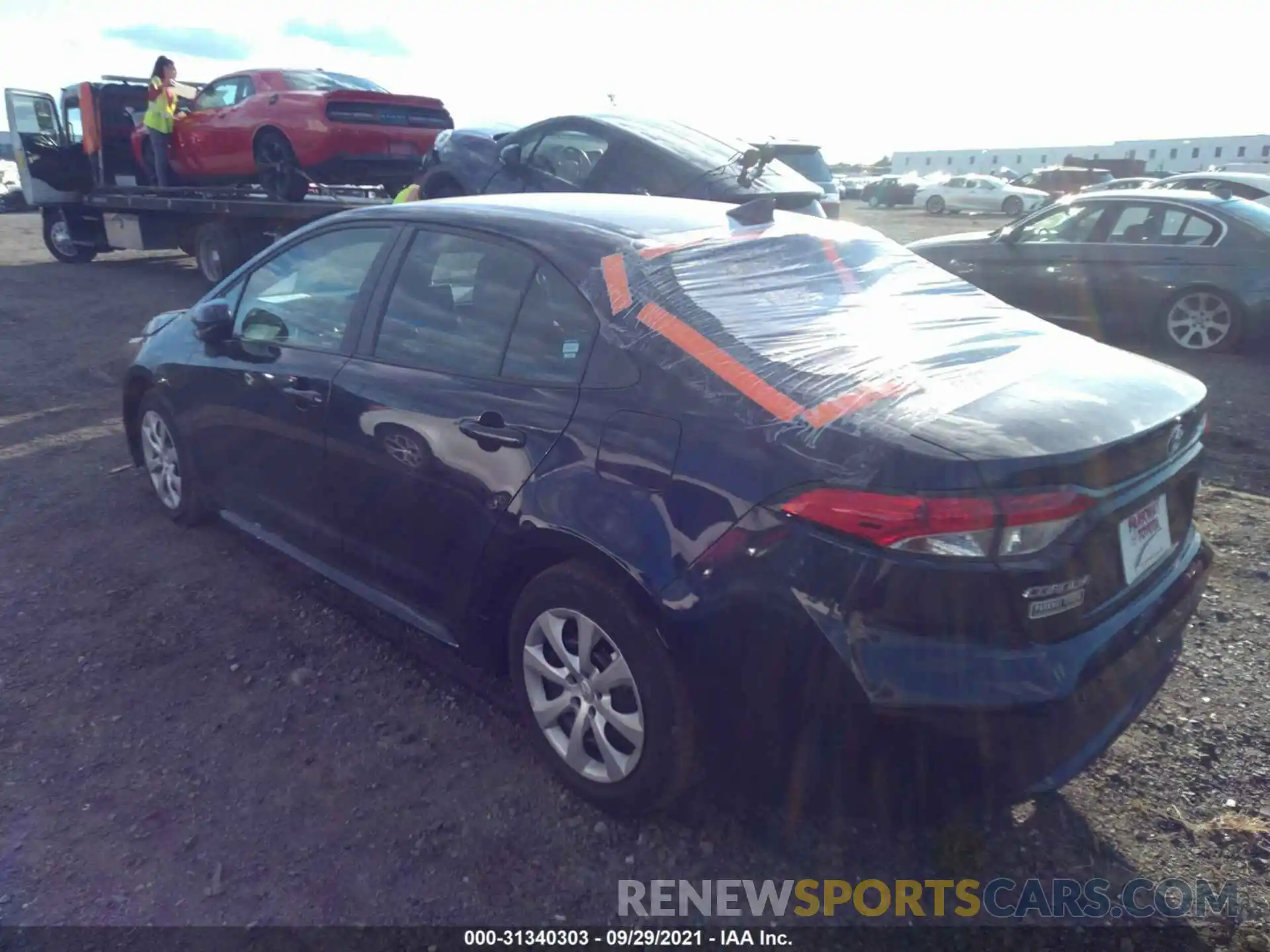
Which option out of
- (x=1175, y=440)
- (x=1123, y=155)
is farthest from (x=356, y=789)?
(x=1123, y=155)

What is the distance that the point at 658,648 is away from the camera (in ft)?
8.11

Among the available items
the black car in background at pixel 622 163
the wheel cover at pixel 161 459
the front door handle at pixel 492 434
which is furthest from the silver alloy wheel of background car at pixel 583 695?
the black car in background at pixel 622 163

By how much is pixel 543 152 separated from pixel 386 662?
6.19 meters

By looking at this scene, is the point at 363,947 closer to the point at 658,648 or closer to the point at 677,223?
the point at 658,648

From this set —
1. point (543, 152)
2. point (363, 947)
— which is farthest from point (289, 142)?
point (363, 947)

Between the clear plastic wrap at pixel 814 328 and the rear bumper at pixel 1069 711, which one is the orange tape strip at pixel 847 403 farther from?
the rear bumper at pixel 1069 711

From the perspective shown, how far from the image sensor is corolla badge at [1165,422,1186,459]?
2.58 meters

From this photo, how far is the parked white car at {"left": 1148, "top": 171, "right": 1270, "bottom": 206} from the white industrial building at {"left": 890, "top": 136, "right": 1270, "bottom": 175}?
144 ft

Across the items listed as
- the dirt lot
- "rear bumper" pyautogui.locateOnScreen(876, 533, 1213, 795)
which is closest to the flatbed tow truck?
the dirt lot

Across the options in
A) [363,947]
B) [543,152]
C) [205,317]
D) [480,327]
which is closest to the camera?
[363,947]

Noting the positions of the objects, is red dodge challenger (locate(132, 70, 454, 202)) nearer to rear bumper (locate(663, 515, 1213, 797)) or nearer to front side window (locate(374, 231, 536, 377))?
front side window (locate(374, 231, 536, 377))

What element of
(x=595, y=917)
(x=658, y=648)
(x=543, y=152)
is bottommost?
(x=595, y=917)

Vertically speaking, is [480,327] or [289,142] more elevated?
[289,142]
